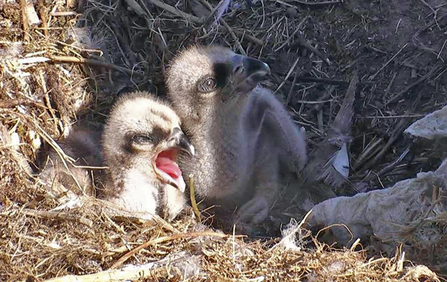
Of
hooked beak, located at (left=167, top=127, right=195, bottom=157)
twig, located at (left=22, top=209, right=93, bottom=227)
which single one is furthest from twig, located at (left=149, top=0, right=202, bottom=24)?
twig, located at (left=22, top=209, right=93, bottom=227)

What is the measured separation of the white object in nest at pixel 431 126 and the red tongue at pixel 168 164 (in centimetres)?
118

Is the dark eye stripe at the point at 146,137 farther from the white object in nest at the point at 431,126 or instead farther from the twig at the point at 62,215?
the white object in nest at the point at 431,126

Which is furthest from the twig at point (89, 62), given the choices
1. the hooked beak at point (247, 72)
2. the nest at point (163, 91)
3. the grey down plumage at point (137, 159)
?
the hooked beak at point (247, 72)

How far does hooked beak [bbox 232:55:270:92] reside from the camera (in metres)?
4.34

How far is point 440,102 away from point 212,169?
1324 millimetres

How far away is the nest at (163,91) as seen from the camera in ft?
11.6

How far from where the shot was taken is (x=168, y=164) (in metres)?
4.40

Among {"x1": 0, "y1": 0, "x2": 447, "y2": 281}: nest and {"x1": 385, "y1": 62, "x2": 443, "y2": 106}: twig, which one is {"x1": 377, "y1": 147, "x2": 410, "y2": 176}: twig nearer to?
{"x1": 0, "y1": 0, "x2": 447, "y2": 281}: nest

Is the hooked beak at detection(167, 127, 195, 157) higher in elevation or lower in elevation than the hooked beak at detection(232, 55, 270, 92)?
lower

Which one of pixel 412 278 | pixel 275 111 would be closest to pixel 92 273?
pixel 412 278

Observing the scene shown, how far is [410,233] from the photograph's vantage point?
3701 mm

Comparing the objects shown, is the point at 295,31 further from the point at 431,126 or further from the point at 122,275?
the point at 122,275

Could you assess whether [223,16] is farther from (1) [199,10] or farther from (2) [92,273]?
(2) [92,273]

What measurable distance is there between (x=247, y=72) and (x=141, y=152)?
66 centimetres
